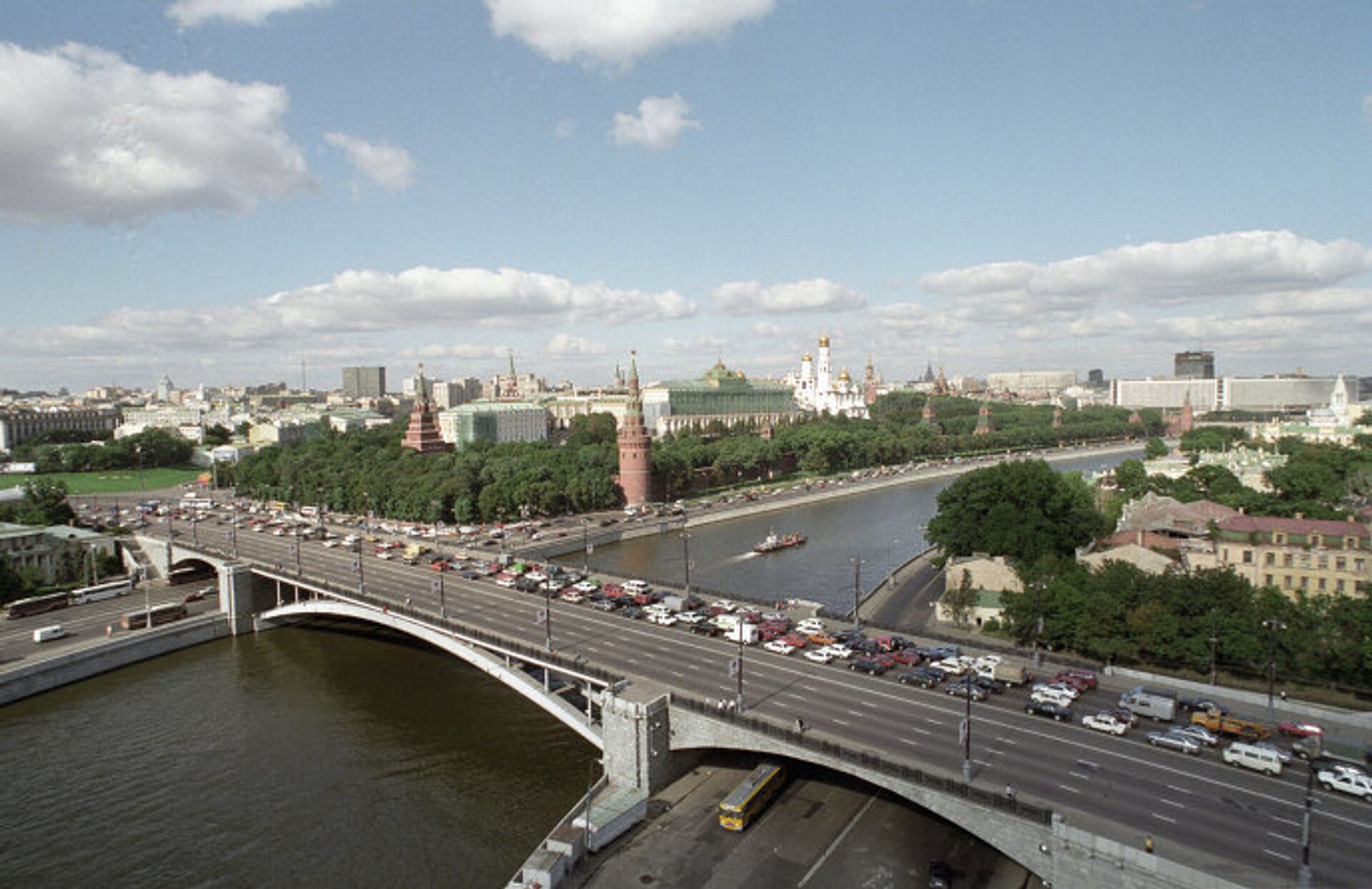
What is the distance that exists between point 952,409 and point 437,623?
538 ft

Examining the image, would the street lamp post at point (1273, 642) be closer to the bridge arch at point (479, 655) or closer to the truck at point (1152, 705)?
the truck at point (1152, 705)

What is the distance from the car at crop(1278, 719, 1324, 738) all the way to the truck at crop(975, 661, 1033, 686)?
7.25m

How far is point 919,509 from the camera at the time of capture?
3447 inches

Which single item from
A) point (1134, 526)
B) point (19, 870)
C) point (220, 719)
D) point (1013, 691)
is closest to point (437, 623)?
point (220, 719)

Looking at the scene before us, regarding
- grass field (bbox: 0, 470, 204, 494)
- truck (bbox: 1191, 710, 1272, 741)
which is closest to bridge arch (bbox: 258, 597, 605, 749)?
truck (bbox: 1191, 710, 1272, 741)

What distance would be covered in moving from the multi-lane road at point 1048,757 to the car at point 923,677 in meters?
0.42

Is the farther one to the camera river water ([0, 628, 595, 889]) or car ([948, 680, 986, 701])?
car ([948, 680, 986, 701])

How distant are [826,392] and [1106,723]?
16723 cm

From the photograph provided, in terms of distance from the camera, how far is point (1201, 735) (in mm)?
24375

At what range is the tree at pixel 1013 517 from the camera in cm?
4731

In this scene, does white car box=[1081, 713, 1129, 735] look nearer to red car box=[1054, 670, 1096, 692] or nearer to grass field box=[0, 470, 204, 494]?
red car box=[1054, 670, 1096, 692]

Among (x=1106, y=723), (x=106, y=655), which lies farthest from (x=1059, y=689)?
(x=106, y=655)

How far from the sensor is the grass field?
112 metres

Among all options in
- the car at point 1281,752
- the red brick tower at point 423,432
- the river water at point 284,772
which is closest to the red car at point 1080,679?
the car at point 1281,752
